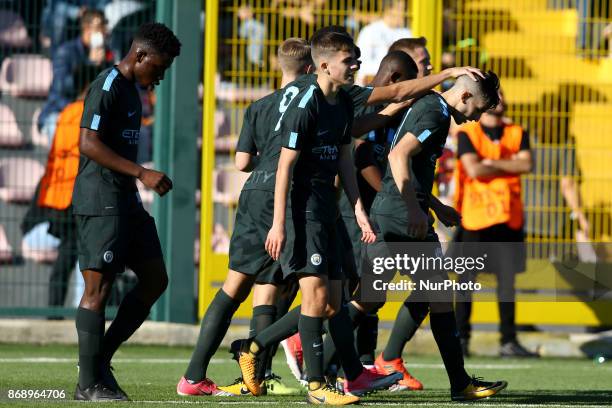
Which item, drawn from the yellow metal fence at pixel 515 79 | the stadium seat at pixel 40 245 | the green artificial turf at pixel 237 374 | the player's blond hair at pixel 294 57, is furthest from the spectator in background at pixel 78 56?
the player's blond hair at pixel 294 57

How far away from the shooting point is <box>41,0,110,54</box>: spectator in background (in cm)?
1211

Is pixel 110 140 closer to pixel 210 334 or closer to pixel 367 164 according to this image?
pixel 210 334

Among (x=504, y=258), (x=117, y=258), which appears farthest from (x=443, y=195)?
(x=117, y=258)

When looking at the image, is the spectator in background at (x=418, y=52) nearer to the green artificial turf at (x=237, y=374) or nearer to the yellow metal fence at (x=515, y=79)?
the green artificial turf at (x=237, y=374)

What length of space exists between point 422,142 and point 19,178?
18.2 ft

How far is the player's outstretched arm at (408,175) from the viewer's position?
7.67 m

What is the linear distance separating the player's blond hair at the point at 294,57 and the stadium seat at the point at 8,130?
4623 mm

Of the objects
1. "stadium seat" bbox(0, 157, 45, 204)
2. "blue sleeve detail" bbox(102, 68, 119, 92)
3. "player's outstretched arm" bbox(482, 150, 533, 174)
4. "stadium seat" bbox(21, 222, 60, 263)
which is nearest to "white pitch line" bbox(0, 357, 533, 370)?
"player's outstretched arm" bbox(482, 150, 533, 174)

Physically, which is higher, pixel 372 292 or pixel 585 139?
pixel 585 139

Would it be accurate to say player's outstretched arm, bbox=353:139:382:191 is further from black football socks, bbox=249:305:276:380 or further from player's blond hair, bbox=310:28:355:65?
player's blond hair, bbox=310:28:355:65

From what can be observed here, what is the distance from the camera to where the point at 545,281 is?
12.5m

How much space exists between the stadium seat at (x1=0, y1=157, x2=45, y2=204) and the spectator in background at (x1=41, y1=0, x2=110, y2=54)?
986 mm

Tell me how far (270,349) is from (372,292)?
926 mm

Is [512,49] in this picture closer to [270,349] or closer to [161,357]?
[161,357]
